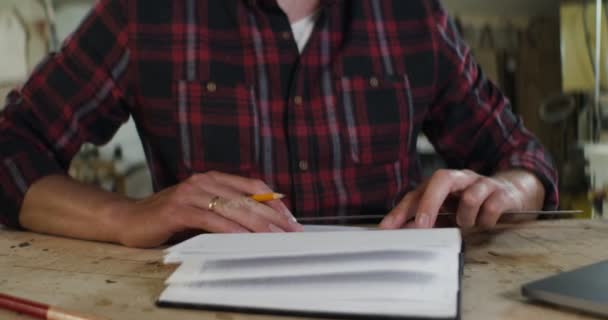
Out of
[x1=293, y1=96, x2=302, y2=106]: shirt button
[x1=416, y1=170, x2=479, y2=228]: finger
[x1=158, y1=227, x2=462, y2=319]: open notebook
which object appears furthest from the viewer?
[x1=293, y1=96, x2=302, y2=106]: shirt button


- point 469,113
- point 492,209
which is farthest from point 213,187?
point 469,113

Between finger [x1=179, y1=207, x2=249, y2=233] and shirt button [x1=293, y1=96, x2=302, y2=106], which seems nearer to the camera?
finger [x1=179, y1=207, x2=249, y2=233]

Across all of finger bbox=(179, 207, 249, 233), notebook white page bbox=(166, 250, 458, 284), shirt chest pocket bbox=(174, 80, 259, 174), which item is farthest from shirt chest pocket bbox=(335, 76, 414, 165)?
notebook white page bbox=(166, 250, 458, 284)

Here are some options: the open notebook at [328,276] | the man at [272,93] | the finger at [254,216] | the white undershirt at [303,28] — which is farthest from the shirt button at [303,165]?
the open notebook at [328,276]

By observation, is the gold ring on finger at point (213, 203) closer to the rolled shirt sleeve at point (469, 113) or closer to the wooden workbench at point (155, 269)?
the wooden workbench at point (155, 269)

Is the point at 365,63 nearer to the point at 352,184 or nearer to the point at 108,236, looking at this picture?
the point at 352,184

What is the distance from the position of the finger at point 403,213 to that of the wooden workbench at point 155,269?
0.07m

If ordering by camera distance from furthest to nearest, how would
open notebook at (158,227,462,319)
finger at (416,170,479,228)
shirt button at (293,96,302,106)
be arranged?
shirt button at (293,96,302,106)
finger at (416,170,479,228)
open notebook at (158,227,462,319)

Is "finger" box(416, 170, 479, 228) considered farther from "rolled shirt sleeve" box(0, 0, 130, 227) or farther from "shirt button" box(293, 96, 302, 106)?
"rolled shirt sleeve" box(0, 0, 130, 227)

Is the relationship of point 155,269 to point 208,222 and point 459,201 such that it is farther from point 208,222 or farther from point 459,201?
point 459,201

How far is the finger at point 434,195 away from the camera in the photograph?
669 mm

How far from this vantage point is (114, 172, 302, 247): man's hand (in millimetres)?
680

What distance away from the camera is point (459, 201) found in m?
0.73

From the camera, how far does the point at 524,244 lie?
686 mm
